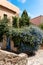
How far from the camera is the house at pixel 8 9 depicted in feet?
74.4

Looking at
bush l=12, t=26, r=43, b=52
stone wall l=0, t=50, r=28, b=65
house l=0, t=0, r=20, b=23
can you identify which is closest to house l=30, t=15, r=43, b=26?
house l=0, t=0, r=20, b=23

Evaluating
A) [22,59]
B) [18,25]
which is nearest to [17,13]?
[18,25]

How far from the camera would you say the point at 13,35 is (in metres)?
16.4

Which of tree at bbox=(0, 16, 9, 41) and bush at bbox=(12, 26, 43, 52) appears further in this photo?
tree at bbox=(0, 16, 9, 41)

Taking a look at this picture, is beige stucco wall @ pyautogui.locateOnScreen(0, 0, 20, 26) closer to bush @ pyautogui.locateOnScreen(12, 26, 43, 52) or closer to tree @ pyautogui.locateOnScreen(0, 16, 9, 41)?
tree @ pyautogui.locateOnScreen(0, 16, 9, 41)

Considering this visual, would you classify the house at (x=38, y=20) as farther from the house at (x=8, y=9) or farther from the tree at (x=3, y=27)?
the tree at (x=3, y=27)

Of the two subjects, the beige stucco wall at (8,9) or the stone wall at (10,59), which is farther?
the beige stucco wall at (8,9)

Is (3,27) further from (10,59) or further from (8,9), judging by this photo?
(10,59)

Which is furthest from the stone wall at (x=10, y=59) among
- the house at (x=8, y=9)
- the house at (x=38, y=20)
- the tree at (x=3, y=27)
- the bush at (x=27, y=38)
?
the house at (x=38, y=20)

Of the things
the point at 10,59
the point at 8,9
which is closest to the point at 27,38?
the point at 10,59

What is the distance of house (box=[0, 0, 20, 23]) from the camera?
22.7 metres

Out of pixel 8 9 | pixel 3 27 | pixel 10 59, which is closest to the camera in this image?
pixel 10 59

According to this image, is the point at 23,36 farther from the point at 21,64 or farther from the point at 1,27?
the point at 21,64

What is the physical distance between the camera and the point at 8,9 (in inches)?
960
